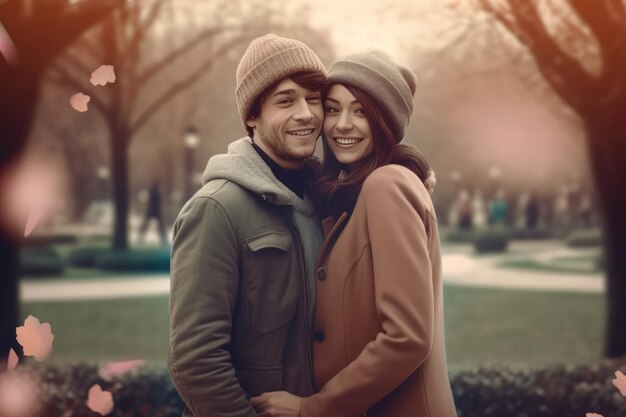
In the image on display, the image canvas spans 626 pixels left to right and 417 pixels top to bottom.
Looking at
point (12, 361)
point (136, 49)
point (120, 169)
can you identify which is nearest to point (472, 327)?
point (12, 361)

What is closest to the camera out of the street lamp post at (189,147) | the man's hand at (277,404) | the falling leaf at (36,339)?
the man's hand at (277,404)

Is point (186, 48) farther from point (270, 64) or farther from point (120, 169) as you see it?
point (270, 64)

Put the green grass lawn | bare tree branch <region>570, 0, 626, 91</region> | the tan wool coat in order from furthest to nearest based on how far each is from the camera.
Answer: the green grass lawn
bare tree branch <region>570, 0, 626, 91</region>
the tan wool coat

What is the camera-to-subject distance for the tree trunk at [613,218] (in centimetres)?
776

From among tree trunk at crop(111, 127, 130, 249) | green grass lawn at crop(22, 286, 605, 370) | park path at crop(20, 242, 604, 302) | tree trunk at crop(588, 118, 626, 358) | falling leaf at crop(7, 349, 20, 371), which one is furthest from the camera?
tree trunk at crop(111, 127, 130, 249)

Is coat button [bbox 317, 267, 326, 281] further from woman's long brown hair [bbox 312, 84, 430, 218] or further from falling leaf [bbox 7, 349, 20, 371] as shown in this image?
falling leaf [bbox 7, 349, 20, 371]

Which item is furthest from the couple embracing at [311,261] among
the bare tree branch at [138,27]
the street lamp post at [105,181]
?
the street lamp post at [105,181]

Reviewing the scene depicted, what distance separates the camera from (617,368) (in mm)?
6531

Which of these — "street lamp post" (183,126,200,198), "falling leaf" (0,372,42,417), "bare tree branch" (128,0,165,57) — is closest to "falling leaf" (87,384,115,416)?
"falling leaf" (0,372,42,417)

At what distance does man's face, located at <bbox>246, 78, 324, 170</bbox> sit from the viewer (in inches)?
126

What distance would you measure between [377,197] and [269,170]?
1.62 feet

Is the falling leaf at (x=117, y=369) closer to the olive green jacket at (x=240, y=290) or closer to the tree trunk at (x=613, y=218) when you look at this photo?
the olive green jacket at (x=240, y=290)

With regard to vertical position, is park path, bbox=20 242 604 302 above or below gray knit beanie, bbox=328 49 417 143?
below

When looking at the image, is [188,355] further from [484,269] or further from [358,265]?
[484,269]
